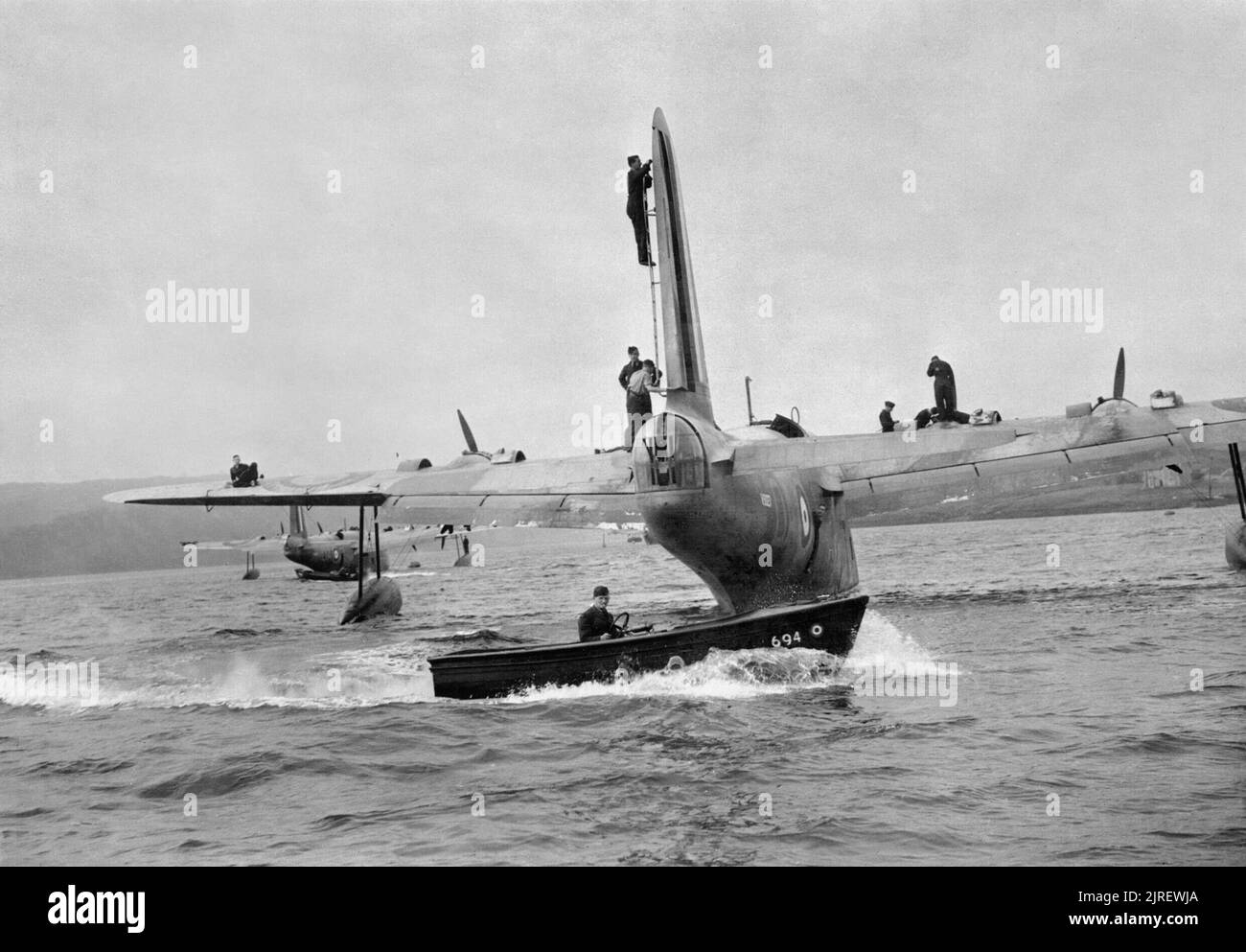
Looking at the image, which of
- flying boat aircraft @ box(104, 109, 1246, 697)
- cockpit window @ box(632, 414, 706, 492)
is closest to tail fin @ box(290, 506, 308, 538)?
flying boat aircraft @ box(104, 109, 1246, 697)

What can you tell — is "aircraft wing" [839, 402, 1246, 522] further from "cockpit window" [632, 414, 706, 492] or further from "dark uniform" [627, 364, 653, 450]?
"dark uniform" [627, 364, 653, 450]

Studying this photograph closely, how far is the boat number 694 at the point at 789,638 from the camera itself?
15711 mm

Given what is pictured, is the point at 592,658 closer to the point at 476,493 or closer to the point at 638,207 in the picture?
the point at 476,493

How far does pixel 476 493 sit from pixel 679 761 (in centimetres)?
705

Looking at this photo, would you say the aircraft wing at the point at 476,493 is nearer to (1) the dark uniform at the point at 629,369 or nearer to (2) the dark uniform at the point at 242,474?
(2) the dark uniform at the point at 242,474

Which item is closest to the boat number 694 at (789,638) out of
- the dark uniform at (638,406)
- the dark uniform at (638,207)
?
the dark uniform at (638,406)

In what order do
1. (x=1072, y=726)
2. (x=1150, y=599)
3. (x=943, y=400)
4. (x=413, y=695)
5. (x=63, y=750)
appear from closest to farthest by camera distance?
(x=1072, y=726) < (x=63, y=750) < (x=943, y=400) < (x=413, y=695) < (x=1150, y=599)

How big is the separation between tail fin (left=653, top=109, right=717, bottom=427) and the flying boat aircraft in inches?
0.8

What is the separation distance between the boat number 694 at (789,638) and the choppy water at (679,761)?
0.16 m

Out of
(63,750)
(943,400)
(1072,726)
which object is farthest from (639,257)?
(63,750)

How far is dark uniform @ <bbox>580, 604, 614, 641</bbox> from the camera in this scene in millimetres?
15227
